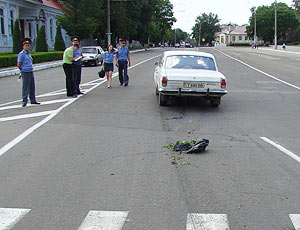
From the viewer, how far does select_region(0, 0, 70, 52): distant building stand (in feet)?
124

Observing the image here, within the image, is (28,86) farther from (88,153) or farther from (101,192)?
(101,192)

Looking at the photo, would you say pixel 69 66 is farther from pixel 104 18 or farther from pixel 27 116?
pixel 104 18

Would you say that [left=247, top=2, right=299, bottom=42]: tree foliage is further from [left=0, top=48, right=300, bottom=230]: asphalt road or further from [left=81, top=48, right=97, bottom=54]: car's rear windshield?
[left=0, top=48, right=300, bottom=230]: asphalt road

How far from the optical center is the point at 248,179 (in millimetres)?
5309

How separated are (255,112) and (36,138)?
5831 mm

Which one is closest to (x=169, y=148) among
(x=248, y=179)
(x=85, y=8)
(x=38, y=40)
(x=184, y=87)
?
(x=248, y=179)

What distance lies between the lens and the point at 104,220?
4.01m

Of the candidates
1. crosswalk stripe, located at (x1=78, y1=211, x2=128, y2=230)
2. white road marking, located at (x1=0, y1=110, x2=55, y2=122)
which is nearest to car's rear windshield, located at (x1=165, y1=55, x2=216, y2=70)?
white road marking, located at (x1=0, y1=110, x2=55, y2=122)

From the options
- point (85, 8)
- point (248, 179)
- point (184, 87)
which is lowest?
point (248, 179)

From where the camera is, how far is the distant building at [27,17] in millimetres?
37688

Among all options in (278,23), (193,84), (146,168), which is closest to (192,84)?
(193,84)

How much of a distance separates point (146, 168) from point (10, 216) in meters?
2.16

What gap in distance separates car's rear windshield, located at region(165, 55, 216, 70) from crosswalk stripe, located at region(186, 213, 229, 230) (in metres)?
7.90

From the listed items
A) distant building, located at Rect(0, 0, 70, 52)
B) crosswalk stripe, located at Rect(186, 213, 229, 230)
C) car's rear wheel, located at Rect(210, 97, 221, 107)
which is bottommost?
crosswalk stripe, located at Rect(186, 213, 229, 230)
